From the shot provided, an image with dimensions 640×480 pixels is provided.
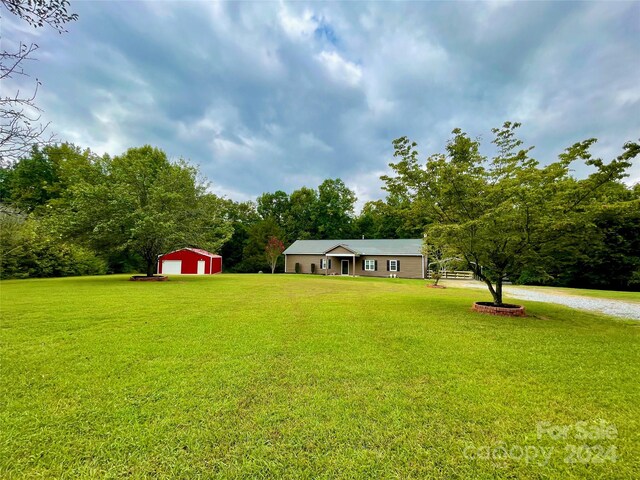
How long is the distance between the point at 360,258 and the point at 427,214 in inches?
840

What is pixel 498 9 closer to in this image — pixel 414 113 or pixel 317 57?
pixel 414 113

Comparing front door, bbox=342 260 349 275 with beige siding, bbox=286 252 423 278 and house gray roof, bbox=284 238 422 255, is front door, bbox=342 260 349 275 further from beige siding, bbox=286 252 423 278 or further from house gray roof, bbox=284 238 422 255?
house gray roof, bbox=284 238 422 255

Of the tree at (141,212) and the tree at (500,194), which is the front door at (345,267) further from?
the tree at (500,194)

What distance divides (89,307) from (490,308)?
12.0 metres

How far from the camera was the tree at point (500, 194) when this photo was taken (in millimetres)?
7000

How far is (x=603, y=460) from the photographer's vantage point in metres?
2.19

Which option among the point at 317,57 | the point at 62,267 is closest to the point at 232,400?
the point at 317,57

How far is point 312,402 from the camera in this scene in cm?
295

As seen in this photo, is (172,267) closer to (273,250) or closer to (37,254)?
(37,254)

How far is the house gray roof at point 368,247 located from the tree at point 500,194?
1857cm

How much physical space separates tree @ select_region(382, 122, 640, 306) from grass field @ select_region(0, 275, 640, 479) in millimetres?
2799

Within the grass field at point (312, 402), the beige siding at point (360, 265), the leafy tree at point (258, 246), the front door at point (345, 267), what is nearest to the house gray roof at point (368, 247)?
the beige siding at point (360, 265)

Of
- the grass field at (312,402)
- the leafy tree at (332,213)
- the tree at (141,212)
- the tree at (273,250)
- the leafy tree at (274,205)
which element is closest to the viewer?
the grass field at (312,402)

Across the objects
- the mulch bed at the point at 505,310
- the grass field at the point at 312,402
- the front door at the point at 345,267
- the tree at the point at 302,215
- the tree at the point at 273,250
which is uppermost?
the tree at the point at 302,215
